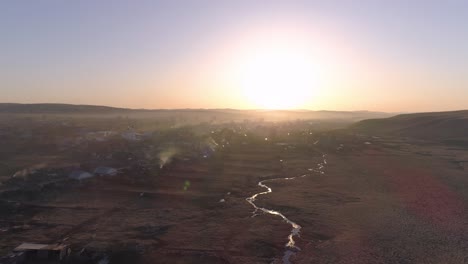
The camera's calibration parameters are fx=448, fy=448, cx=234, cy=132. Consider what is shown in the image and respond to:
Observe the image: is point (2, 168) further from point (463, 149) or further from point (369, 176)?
point (463, 149)

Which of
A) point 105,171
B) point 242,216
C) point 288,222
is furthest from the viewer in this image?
point 105,171

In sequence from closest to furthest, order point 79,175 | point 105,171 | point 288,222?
1. point 288,222
2. point 79,175
3. point 105,171

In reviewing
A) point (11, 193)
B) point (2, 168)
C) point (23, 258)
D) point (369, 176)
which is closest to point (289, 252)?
point (23, 258)

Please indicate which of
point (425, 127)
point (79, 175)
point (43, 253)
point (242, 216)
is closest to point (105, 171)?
point (79, 175)

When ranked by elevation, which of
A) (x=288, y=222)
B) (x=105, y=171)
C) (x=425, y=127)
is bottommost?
(x=288, y=222)

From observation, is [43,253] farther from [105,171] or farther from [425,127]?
[425,127]

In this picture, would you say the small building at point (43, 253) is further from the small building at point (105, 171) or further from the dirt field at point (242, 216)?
the small building at point (105, 171)

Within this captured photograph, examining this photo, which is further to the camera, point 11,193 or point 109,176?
point 109,176

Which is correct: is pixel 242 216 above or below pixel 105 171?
below
